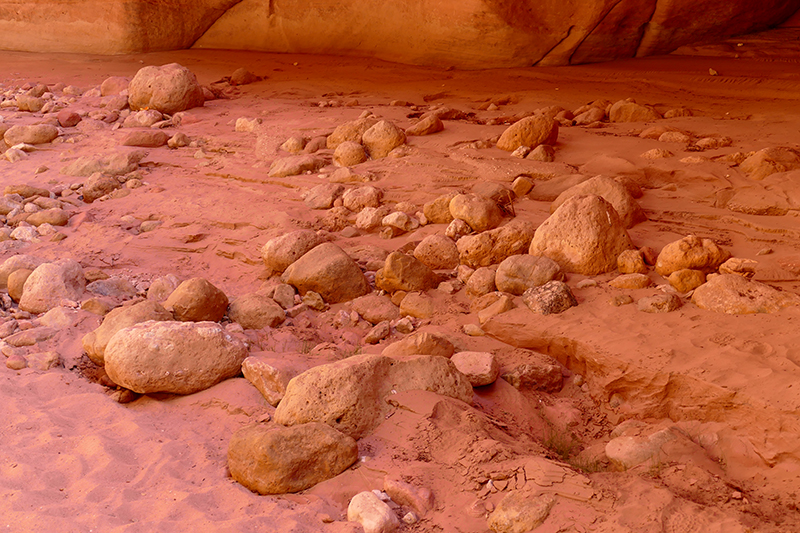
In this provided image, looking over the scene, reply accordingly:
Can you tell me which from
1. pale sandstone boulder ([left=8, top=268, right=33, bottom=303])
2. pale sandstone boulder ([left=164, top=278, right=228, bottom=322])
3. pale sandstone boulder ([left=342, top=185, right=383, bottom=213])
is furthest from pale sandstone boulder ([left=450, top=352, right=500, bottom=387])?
pale sandstone boulder ([left=8, top=268, right=33, bottom=303])

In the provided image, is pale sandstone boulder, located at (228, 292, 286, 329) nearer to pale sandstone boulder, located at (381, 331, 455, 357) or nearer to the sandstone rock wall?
pale sandstone boulder, located at (381, 331, 455, 357)

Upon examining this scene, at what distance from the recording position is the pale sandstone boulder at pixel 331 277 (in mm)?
3873

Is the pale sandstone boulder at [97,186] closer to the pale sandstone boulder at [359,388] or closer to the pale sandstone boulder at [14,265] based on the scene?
the pale sandstone boulder at [14,265]

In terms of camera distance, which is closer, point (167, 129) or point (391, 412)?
point (391, 412)

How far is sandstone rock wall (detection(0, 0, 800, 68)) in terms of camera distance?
8.00 metres

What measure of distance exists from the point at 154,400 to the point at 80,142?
4219mm

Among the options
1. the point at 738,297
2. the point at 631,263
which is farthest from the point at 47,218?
the point at 738,297

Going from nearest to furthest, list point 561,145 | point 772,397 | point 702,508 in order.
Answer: point 702,508 → point 772,397 → point 561,145

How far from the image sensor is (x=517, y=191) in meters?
4.64

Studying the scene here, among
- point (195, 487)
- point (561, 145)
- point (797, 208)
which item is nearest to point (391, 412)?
point (195, 487)

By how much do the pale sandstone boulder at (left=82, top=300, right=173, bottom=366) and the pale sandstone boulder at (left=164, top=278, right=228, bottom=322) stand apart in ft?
0.34

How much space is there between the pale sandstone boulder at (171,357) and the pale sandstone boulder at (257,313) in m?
0.50

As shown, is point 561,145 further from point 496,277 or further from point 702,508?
point 702,508

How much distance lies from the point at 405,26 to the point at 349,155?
378 cm
